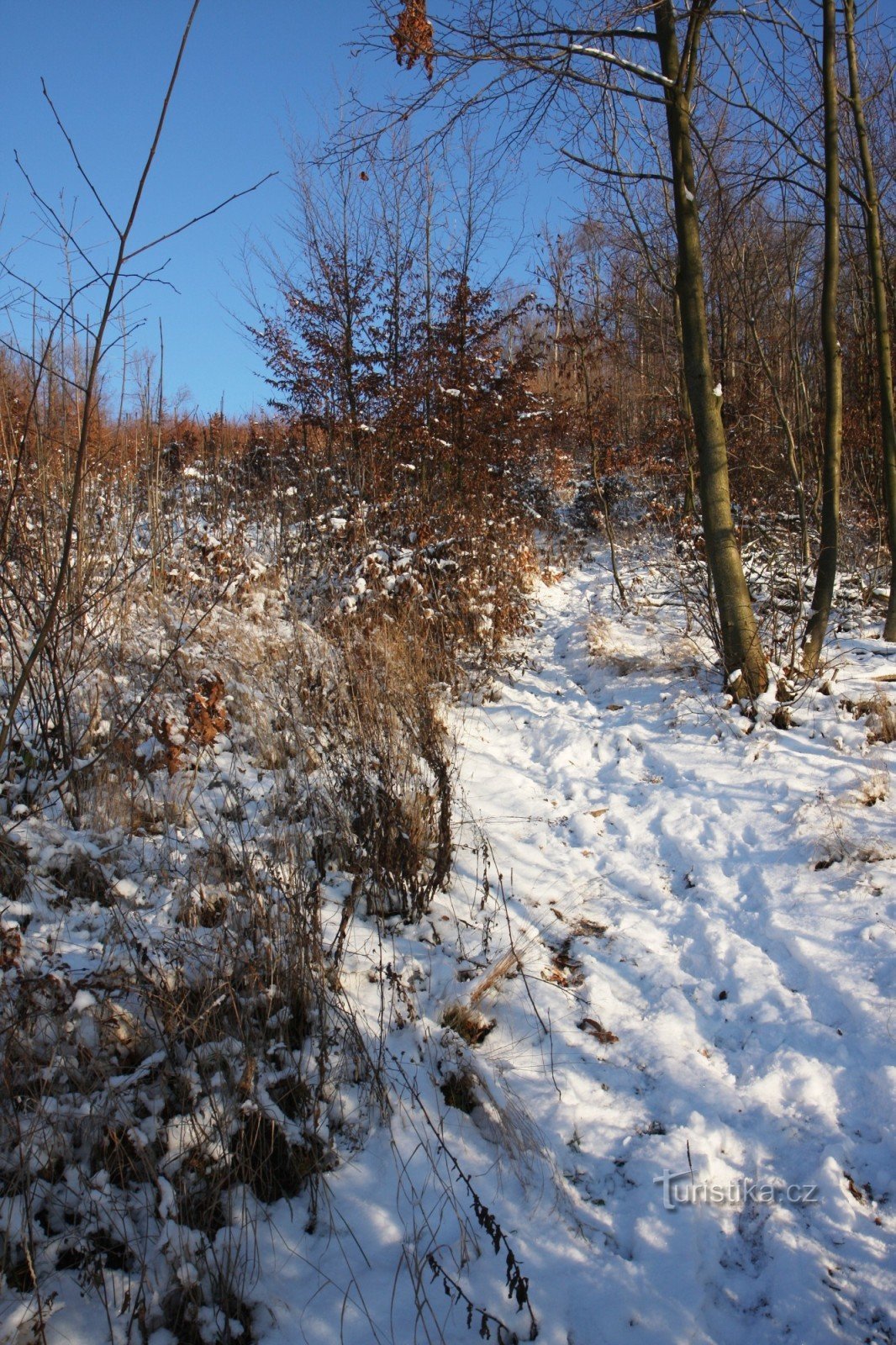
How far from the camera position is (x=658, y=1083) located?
7.20 feet

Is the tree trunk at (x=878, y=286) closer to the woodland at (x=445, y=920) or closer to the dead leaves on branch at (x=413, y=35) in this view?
the woodland at (x=445, y=920)

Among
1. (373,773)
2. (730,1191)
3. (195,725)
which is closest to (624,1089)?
(730,1191)

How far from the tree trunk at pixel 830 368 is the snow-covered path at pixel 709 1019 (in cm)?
85

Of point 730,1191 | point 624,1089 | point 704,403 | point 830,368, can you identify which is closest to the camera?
point 730,1191

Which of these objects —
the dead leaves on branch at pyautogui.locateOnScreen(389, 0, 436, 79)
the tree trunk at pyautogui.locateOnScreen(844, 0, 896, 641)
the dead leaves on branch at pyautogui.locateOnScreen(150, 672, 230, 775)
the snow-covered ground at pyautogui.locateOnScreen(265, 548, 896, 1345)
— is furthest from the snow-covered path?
the dead leaves on branch at pyautogui.locateOnScreen(389, 0, 436, 79)

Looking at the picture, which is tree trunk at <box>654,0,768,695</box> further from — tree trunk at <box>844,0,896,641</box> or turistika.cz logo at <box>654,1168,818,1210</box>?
turistika.cz logo at <box>654,1168,818,1210</box>

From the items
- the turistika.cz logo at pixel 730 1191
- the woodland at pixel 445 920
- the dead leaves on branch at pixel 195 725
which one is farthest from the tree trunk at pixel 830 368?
the dead leaves on branch at pixel 195 725

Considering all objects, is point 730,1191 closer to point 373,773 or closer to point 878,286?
point 373,773

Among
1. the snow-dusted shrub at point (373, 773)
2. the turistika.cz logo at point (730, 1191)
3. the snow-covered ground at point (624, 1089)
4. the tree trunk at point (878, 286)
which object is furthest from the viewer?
the tree trunk at point (878, 286)

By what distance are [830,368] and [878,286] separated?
1.22m

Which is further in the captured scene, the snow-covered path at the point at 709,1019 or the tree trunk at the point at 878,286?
the tree trunk at the point at 878,286

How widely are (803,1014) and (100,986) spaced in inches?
91.2

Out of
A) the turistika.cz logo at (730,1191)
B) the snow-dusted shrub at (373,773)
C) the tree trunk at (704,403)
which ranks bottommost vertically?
the turistika.cz logo at (730,1191)

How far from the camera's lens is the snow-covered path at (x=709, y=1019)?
166cm
